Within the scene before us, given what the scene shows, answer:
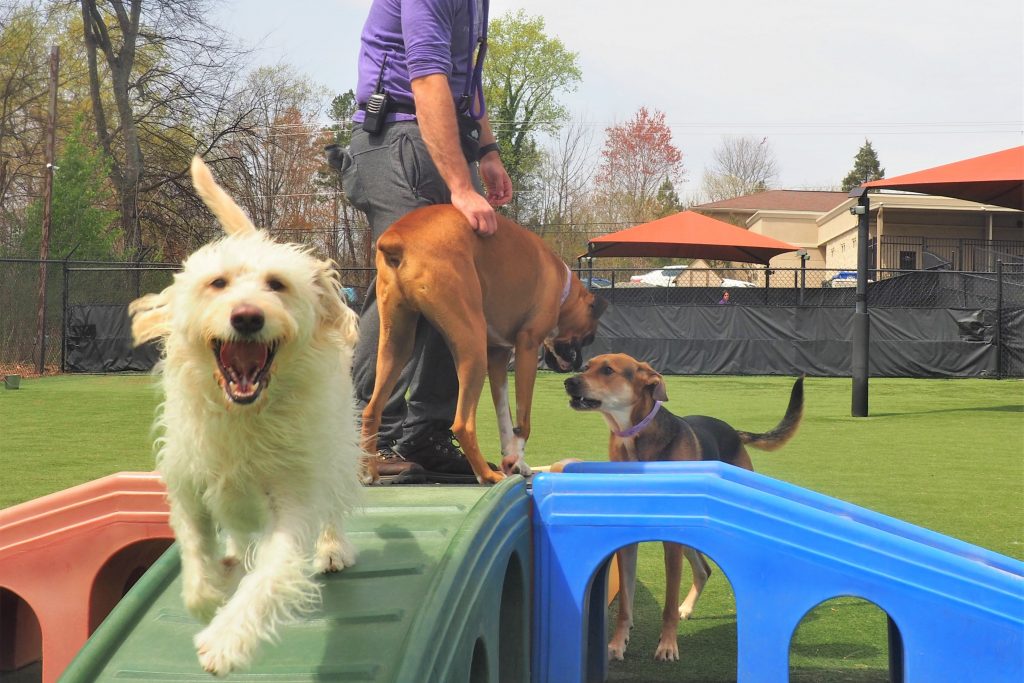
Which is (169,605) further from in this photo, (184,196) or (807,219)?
(807,219)

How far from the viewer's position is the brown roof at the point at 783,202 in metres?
56.2

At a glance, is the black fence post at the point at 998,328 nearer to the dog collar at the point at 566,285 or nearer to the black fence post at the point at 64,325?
the dog collar at the point at 566,285

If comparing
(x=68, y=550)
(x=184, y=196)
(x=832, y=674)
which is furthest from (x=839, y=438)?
(x=184, y=196)

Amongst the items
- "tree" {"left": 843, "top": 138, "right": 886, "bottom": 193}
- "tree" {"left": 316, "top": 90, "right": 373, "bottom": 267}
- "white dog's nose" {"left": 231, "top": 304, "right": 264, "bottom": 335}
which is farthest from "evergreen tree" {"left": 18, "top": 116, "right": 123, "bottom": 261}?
"tree" {"left": 843, "top": 138, "right": 886, "bottom": 193}

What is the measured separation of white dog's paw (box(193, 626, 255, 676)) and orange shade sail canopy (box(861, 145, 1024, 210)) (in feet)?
39.7

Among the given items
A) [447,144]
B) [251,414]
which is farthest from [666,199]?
[251,414]

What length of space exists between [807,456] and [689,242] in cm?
1376

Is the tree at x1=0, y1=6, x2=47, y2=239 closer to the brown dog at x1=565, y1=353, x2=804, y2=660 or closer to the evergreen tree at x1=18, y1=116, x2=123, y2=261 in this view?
the evergreen tree at x1=18, y1=116, x2=123, y2=261

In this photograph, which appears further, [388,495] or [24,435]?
[24,435]

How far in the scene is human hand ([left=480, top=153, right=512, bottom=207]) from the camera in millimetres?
4762

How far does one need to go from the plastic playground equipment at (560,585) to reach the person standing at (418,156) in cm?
80

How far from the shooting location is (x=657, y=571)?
4.90 metres

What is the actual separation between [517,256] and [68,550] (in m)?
2.16

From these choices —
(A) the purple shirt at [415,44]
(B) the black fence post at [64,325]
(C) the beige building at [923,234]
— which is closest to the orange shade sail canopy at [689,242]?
(C) the beige building at [923,234]
